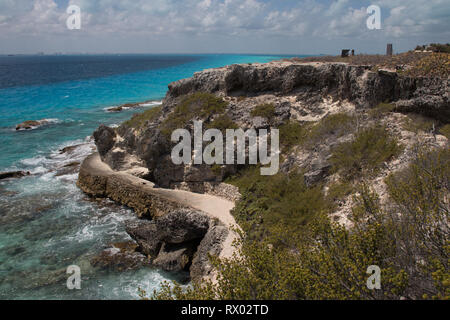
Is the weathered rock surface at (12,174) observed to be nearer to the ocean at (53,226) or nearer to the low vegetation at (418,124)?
the ocean at (53,226)

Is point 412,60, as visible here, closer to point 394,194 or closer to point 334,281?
point 394,194

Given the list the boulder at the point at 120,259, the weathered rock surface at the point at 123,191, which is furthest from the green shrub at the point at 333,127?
the boulder at the point at 120,259

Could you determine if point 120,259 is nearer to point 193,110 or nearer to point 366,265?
point 193,110

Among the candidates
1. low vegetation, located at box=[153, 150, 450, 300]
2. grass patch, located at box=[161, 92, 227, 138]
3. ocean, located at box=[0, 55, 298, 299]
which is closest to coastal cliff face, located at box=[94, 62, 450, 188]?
grass patch, located at box=[161, 92, 227, 138]

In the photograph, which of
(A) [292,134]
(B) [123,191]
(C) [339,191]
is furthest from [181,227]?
(A) [292,134]
